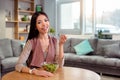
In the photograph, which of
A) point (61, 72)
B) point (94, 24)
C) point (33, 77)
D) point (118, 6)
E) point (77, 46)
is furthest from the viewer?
point (94, 24)

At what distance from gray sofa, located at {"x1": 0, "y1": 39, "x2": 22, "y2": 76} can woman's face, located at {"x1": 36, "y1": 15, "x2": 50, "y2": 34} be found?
2276 mm

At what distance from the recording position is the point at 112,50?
14.5 feet

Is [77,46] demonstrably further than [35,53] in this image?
Yes

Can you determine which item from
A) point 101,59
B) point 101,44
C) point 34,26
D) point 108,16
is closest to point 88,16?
point 108,16

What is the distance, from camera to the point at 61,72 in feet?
6.31

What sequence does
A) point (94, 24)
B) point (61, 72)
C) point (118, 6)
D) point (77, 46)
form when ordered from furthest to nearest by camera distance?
point (94, 24), point (118, 6), point (77, 46), point (61, 72)

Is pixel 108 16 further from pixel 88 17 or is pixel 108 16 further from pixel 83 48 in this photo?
pixel 83 48

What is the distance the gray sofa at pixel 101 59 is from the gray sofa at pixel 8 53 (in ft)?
4.21

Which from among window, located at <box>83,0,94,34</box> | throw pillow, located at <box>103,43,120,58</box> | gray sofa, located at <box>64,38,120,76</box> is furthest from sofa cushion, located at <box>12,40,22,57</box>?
window, located at <box>83,0,94,34</box>

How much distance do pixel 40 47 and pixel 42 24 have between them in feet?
0.82

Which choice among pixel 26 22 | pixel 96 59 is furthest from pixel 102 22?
pixel 26 22

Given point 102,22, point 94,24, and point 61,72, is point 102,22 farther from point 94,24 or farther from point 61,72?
point 61,72

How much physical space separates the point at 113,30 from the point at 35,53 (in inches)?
163

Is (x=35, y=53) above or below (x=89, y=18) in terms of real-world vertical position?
below
